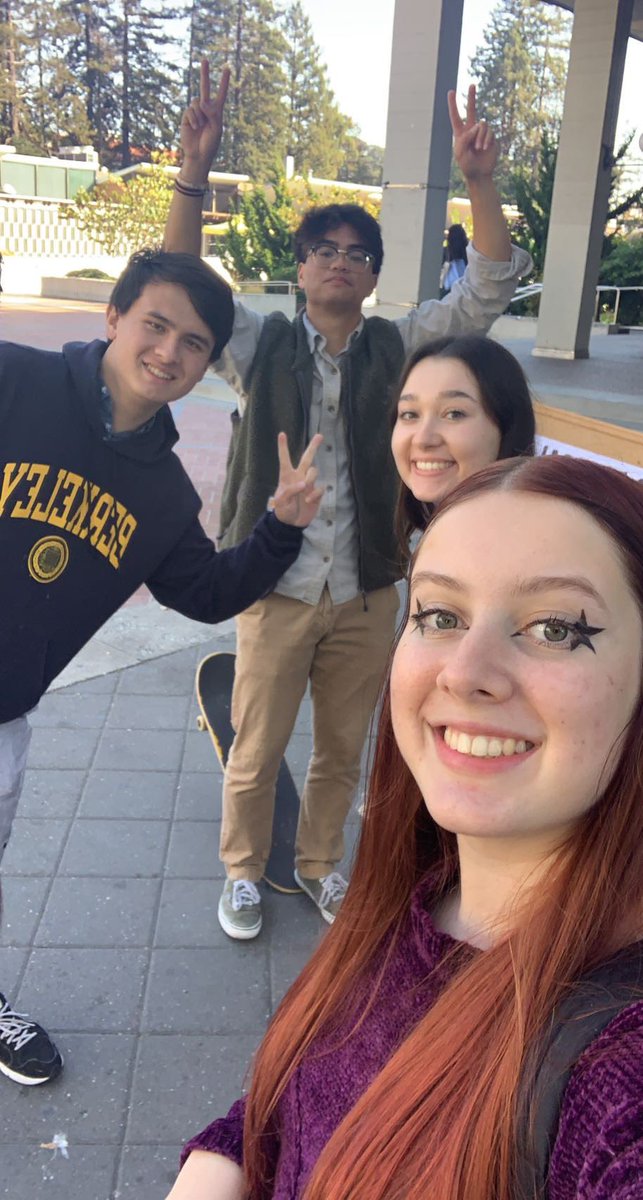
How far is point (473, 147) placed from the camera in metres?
2.74

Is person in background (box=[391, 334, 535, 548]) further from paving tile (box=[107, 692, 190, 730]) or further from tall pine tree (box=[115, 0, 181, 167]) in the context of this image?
tall pine tree (box=[115, 0, 181, 167])

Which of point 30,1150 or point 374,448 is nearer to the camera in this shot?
point 30,1150

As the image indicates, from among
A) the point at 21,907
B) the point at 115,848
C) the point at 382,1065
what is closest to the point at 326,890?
the point at 115,848

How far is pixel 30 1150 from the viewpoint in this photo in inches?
86.9

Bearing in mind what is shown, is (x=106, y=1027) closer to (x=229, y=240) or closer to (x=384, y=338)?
(x=384, y=338)

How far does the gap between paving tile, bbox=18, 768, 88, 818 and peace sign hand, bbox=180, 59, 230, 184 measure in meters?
2.26

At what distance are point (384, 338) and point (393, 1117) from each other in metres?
2.27

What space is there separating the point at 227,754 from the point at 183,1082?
4.12 feet

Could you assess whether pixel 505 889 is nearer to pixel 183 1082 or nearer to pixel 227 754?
pixel 183 1082

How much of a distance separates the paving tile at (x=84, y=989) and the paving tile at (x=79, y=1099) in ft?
0.19

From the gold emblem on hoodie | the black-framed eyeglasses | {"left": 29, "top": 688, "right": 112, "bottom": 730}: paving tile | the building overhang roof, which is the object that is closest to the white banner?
the black-framed eyeglasses

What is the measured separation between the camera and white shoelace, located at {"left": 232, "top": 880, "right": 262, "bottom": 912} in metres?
2.97

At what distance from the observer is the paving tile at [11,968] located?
8.79 ft

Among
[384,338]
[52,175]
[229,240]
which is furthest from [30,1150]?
[52,175]
